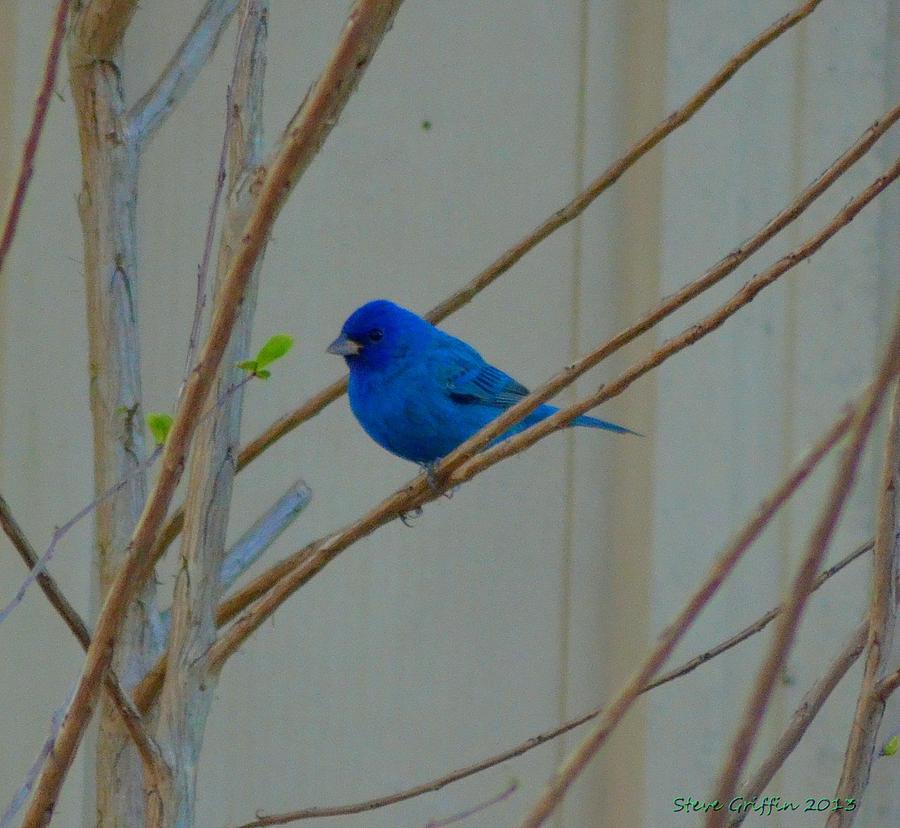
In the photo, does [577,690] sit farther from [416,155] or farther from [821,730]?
[416,155]

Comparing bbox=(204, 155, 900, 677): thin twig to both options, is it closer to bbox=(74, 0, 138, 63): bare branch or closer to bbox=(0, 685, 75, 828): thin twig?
bbox=(0, 685, 75, 828): thin twig

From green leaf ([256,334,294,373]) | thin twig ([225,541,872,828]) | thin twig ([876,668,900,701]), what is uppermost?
green leaf ([256,334,294,373])

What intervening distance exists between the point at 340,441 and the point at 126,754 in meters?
1.55

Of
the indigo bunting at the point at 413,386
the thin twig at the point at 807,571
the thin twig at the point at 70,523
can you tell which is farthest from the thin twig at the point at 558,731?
the indigo bunting at the point at 413,386

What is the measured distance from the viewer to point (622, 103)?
3.06 m

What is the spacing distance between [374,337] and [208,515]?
1.34 m

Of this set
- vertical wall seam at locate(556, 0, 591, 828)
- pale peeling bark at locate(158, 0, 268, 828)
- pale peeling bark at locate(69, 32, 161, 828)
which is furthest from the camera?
vertical wall seam at locate(556, 0, 591, 828)

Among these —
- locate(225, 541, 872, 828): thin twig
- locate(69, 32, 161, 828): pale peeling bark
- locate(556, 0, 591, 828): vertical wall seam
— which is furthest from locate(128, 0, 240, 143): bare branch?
locate(556, 0, 591, 828): vertical wall seam

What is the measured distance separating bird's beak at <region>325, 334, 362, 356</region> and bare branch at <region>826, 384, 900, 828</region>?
1.70 meters

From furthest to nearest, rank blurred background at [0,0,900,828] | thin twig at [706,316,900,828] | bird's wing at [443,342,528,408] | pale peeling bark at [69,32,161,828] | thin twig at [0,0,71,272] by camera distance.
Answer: blurred background at [0,0,900,828] < bird's wing at [443,342,528,408] < pale peeling bark at [69,32,161,828] < thin twig at [0,0,71,272] < thin twig at [706,316,900,828]

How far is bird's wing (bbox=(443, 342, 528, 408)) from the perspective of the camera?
2.71 meters

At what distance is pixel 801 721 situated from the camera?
986mm

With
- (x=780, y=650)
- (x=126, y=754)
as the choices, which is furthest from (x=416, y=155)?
(x=780, y=650)

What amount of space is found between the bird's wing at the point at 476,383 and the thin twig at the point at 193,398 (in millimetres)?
1897
